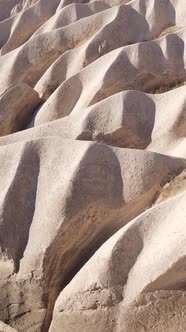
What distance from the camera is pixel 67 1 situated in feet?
34.7

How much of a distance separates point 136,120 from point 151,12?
3.39 meters

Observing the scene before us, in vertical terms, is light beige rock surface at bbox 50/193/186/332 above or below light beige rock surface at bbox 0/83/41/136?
below

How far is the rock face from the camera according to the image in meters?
3.57

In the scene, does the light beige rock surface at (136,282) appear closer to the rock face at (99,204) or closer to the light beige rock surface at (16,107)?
the rock face at (99,204)

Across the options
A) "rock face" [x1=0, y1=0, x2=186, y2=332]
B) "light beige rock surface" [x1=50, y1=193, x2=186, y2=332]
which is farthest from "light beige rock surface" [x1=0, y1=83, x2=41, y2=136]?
"light beige rock surface" [x1=50, y1=193, x2=186, y2=332]

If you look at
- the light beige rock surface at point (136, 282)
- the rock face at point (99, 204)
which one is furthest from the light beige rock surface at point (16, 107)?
the light beige rock surface at point (136, 282)

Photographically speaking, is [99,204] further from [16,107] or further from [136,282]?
[16,107]

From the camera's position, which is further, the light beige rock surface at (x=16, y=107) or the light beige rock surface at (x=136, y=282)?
the light beige rock surface at (x=16, y=107)

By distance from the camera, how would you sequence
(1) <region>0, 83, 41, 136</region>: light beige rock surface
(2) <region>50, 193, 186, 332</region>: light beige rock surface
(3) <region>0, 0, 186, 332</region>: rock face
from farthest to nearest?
(1) <region>0, 83, 41, 136</region>: light beige rock surface, (3) <region>0, 0, 186, 332</region>: rock face, (2) <region>50, 193, 186, 332</region>: light beige rock surface

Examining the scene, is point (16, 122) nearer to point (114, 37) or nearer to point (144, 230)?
point (114, 37)

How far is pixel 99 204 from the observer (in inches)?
168

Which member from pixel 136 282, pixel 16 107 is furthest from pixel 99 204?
pixel 16 107

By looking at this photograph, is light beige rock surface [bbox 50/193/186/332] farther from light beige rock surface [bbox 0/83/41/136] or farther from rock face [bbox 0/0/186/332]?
light beige rock surface [bbox 0/83/41/136]

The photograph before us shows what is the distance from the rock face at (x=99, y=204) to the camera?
141 inches
